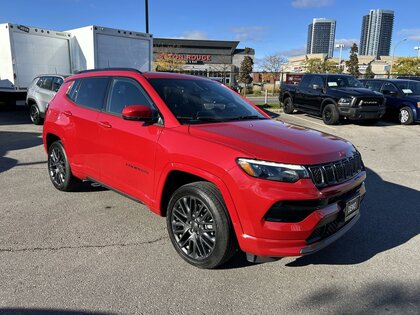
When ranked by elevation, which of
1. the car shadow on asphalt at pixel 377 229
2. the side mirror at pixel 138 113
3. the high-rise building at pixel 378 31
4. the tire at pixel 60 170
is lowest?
the car shadow on asphalt at pixel 377 229

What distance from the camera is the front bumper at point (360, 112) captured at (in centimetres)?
Answer: 1289

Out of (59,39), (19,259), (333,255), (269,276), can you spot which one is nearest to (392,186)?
(333,255)

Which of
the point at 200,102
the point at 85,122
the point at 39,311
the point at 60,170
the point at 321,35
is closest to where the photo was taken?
the point at 39,311

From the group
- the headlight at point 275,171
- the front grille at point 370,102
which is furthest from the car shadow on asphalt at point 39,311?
the front grille at point 370,102

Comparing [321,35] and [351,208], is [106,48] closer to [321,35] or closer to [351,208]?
[351,208]

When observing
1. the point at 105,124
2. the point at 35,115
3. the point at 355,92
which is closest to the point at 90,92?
the point at 105,124

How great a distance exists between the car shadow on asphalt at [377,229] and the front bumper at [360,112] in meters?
7.39

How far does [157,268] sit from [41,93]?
33.4ft

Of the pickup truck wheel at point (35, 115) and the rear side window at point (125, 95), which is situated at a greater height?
the rear side window at point (125, 95)

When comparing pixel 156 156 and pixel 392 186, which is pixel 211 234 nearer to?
pixel 156 156

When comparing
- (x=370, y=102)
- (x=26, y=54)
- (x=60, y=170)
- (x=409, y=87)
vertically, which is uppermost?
(x=26, y=54)

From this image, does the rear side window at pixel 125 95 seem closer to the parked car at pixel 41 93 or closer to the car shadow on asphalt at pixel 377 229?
the car shadow on asphalt at pixel 377 229

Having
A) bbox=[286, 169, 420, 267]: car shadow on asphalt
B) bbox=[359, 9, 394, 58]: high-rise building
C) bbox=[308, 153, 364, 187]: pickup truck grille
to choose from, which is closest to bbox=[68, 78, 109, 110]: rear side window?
bbox=[308, 153, 364, 187]: pickup truck grille

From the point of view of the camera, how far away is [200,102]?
4.07 metres
